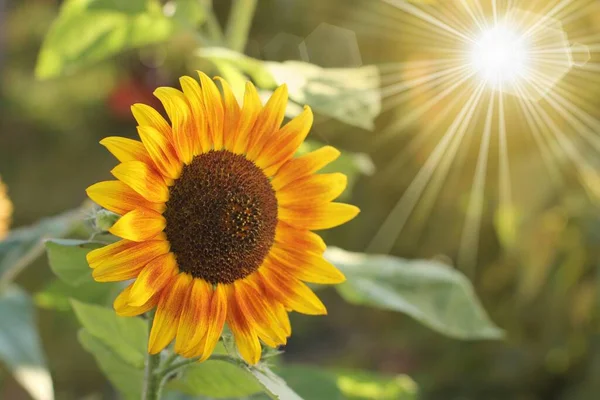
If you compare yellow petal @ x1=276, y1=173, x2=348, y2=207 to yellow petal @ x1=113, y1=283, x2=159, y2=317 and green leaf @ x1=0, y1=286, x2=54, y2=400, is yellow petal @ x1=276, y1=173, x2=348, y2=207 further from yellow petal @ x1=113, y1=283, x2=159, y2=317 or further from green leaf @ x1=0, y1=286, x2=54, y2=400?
green leaf @ x1=0, y1=286, x2=54, y2=400

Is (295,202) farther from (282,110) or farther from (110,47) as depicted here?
(110,47)

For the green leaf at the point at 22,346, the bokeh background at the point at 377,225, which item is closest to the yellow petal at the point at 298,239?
the green leaf at the point at 22,346

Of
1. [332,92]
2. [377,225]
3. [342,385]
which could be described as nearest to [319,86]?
[332,92]

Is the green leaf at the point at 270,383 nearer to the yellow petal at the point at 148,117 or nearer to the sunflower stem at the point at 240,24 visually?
the yellow petal at the point at 148,117

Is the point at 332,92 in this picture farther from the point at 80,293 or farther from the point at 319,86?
the point at 80,293

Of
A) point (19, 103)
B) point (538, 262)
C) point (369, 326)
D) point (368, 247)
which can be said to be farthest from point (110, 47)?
point (19, 103)

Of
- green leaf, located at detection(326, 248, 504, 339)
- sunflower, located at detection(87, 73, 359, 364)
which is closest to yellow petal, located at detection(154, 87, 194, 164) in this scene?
sunflower, located at detection(87, 73, 359, 364)
